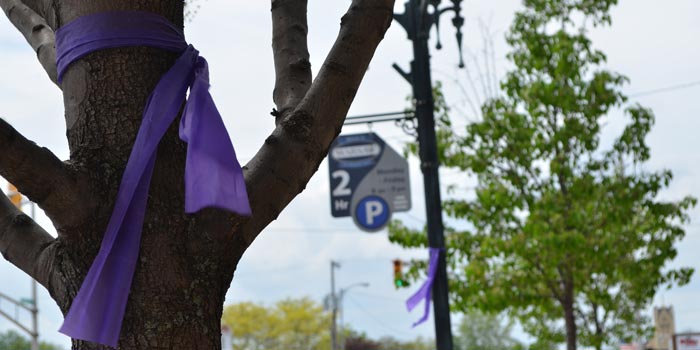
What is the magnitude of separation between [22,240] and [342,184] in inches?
382

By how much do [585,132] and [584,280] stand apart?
2209 millimetres

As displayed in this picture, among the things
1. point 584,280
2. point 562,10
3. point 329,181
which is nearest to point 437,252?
point 329,181

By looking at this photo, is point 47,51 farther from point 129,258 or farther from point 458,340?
point 458,340

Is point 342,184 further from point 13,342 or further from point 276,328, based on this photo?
point 276,328

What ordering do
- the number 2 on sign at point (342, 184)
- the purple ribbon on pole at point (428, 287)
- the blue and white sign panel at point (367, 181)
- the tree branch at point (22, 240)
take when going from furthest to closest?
the number 2 on sign at point (342, 184)
the blue and white sign panel at point (367, 181)
the purple ribbon on pole at point (428, 287)
the tree branch at point (22, 240)

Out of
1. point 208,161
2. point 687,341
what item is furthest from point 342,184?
point 687,341

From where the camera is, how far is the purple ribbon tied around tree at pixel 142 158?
111 inches

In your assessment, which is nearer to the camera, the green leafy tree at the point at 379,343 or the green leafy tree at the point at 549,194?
the green leafy tree at the point at 549,194

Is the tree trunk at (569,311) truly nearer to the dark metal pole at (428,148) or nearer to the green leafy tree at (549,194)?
the green leafy tree at (549,194)

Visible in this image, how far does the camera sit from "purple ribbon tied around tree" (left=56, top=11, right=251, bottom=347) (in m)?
2.81

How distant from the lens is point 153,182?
3.12 m

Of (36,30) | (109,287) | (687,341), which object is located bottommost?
(109,287)

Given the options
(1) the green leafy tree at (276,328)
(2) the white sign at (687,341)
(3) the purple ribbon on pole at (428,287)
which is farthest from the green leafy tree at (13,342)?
(3) the purple ribbon on pole at (428,287)

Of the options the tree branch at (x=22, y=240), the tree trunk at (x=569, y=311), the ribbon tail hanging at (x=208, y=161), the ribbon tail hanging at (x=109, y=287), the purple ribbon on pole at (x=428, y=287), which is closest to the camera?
the ribbon tail hanging at (x=208, y=161)
